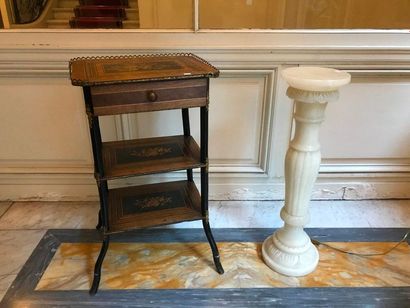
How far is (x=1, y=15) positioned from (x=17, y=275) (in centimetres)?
122

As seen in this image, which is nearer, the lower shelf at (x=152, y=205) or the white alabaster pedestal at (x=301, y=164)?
the white alabaster pedestal at (x=301, y=164)

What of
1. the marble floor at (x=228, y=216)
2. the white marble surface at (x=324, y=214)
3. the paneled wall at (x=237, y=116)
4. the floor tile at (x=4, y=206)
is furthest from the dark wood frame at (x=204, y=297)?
the paneled wall at (x=237, y=116)

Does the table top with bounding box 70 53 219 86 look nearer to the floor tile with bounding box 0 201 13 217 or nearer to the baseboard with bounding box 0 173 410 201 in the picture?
the baseboard with bounding box 0 173 410 201

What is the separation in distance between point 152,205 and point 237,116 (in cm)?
65

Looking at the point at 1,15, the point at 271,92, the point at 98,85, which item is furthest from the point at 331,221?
the point at 1,15

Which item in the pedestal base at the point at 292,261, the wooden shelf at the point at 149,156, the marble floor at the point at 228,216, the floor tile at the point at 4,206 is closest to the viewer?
the wooden shelf at the point at 149,156

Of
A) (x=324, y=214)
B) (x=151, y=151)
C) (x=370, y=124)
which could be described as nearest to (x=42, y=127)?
(x=151, y=151)

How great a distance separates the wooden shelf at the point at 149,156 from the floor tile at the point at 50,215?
498mm

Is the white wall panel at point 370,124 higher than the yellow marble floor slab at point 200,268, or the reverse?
the white wall panel at point 370,124

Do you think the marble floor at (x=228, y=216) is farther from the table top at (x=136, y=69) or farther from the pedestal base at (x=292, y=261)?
the table top at (x=136, y=69)

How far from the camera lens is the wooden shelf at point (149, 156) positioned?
1239 mm

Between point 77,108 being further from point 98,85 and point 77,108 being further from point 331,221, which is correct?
point 331,221

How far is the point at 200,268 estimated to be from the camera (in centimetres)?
141

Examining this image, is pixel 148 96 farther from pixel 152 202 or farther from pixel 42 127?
pixel 42 127
